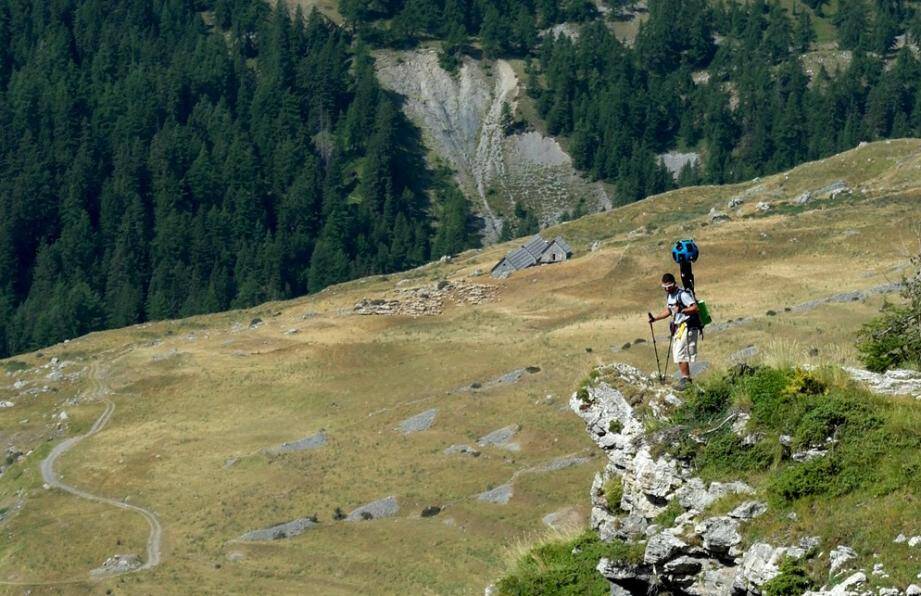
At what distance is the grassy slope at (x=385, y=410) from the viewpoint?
5319cm

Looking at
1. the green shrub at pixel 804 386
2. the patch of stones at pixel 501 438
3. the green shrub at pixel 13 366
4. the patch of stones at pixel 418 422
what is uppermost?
the green shrub at pixel 804 386

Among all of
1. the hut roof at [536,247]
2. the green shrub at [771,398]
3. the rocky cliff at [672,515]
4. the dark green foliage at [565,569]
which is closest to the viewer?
the rocky cliff at [672,515]

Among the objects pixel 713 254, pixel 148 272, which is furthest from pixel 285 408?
pixel 148 272

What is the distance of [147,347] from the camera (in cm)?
9694

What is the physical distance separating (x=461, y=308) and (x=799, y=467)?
7512 centimetres

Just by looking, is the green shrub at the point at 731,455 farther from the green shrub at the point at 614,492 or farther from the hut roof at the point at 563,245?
the hut roof at the point at 563,245

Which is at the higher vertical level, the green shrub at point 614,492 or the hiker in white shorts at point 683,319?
the hiker in white shorts at point 683,319

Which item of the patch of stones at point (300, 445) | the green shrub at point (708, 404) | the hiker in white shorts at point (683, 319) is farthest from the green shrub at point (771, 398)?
the patch of stones at point (300, 445)

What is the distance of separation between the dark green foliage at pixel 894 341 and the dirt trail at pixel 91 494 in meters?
39.2

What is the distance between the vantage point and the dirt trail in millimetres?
57375

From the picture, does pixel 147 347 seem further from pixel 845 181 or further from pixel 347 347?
pixel 845 181

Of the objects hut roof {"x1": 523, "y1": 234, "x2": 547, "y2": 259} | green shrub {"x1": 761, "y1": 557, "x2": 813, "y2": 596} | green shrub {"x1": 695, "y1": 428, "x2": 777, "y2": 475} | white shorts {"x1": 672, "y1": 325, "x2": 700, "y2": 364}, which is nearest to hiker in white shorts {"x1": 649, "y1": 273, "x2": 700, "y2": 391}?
white shorts {"x1": 672, "y1": 325, "x2": 700, "y2": 364}

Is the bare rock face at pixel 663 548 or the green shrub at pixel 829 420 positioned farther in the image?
the green shrub at pixel 829 420

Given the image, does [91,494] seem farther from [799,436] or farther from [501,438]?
[799,436]
